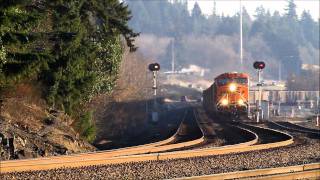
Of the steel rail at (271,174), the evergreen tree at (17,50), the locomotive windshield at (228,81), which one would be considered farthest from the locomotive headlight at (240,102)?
the steel rail at (271,174)

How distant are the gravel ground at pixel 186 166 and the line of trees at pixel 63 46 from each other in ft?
23.5

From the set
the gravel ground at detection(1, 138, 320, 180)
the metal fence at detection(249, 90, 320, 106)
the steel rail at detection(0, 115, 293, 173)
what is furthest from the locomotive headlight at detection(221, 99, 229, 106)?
the metal fence at detection(249, 90, 320, 106)

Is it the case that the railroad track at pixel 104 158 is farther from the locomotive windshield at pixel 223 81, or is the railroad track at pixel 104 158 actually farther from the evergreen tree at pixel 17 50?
the locomotive windshield at pixel 223 81

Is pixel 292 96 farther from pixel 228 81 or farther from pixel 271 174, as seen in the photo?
pixel 271 174

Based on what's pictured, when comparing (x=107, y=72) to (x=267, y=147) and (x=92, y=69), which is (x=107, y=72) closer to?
(x=92, y=69)

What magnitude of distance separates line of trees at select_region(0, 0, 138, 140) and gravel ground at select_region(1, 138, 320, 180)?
7.16 meters

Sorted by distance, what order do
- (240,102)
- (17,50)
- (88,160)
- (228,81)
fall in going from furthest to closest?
(240,102), (228,81), (17,50), (88,160)

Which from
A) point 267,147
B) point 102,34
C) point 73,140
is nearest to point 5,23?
point 73,140

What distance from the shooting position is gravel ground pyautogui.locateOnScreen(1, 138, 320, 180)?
13.4 meters

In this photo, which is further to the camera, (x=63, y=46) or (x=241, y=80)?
(x=241, y=80)

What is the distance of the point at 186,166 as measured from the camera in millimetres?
15227

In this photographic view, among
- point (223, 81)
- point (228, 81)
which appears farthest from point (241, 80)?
point (223, 81)

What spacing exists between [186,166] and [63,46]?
35.9ft

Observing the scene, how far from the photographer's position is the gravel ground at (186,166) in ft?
43.8
